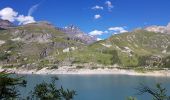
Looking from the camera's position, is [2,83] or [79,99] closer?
[2,83]

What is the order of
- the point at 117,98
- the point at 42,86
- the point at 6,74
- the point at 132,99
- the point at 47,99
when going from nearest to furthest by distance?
1. the point at 6,74
2. the point at 132,99
3. the point at 47,99
4. the point at 42,86
5. the point at 117,98

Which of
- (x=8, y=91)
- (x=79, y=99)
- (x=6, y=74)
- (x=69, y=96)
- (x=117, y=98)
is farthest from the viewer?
(x=117, y=98)

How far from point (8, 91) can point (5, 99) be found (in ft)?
1.96

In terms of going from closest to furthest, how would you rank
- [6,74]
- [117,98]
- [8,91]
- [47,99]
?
[6,74] → [8,91] → [47,99] → [117,98]

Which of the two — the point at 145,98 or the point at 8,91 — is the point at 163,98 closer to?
the point at 8,91

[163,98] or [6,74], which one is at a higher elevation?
[6,74]

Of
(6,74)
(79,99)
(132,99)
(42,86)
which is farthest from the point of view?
(79,99)

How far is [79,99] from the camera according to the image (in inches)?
7052

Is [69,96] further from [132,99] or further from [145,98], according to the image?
[145,98]

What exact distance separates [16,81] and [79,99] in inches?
6523

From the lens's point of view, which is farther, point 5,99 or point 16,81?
point 5,99

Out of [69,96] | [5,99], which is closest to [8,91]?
[5,99]

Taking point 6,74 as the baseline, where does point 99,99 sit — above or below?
below

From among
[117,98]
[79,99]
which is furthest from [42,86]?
[117,98]
